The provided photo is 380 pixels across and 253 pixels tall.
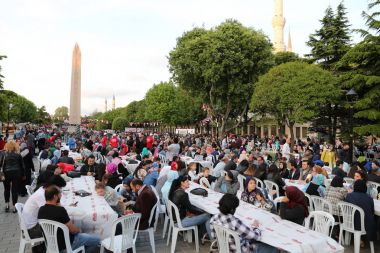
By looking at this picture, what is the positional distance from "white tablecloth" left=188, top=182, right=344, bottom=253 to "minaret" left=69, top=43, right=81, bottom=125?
127 feet

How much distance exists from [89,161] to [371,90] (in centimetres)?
1610

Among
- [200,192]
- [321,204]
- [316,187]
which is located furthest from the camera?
[316,187]

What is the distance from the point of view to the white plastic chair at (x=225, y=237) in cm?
408

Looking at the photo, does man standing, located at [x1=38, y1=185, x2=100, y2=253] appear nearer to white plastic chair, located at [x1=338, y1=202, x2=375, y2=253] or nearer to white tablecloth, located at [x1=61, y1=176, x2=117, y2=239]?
white tablecloth, located at [x1=61, y1=176, x2=117, y2=239]

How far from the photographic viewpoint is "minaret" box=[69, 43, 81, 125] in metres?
40.6

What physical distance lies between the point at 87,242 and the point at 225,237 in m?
1.97

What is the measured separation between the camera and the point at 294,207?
507 cm

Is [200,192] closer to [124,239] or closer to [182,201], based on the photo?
[182,201]

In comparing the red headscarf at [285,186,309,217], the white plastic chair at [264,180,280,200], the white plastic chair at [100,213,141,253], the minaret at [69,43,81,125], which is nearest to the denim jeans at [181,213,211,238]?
the white plastic chair at [100,213,141,253]

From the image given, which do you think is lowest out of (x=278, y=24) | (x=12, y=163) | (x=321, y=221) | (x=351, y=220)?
(x=351, y=220)

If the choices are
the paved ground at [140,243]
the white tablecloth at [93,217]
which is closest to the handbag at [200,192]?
the paved ground at [140,243]

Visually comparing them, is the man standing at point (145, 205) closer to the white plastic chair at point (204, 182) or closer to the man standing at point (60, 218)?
the man standing at point (60, 218)

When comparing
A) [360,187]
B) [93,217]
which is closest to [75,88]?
[93,217]

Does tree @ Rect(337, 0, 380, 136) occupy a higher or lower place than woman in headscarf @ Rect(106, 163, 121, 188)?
higher
